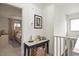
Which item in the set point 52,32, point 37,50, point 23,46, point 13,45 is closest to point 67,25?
point 52,32

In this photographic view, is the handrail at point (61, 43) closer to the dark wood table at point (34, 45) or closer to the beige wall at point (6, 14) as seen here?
the dark wood table at point (34, 45)

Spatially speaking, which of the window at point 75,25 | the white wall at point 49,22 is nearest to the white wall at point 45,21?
the white wall at point 49,22

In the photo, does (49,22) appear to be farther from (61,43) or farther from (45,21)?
(61,43)

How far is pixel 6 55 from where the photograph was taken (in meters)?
1.36

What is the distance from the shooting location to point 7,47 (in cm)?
135

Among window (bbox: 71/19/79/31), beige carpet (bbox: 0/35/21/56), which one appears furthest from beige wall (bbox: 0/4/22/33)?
window (bbox: 71/19/79/31)

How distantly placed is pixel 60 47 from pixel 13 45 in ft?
2.03

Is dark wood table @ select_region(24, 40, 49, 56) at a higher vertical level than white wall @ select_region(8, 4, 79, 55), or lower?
lower

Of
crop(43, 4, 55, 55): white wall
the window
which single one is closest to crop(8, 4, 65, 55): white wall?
crop(43, 4, 55, 55): white wall

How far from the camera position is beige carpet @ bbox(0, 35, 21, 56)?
1.35 metres

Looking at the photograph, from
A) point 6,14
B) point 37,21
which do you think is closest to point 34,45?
point 37,21

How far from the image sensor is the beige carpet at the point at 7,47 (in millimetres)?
1351

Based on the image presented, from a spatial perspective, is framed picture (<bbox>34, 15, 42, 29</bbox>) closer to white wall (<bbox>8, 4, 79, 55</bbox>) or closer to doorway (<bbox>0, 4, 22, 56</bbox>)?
white wall (<bbox>8, 4, 79, 55</bbox>)

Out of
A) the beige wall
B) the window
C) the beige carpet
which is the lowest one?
the beige carpet
